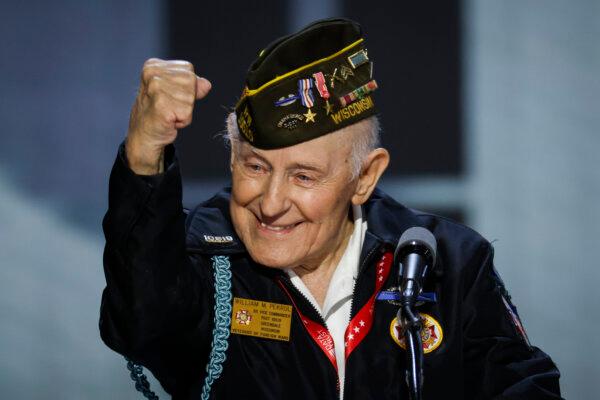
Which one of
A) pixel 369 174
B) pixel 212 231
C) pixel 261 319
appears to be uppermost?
pixel 369 174

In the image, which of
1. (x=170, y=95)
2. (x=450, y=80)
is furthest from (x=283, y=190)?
(x=450, y=80)

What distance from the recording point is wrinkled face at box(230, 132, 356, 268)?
7.05 feet

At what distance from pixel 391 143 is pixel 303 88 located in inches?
59.5

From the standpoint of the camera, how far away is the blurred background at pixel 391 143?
11.9ft

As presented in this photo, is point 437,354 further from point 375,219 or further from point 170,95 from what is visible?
point 170,95

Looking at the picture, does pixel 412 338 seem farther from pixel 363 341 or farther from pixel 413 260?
pixel 363 341

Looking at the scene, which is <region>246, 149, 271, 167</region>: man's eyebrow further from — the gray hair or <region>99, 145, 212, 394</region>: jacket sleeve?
<region>99, 145, 212, 394</region>: jacket sleeve

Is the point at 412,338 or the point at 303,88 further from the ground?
the point at 303,88

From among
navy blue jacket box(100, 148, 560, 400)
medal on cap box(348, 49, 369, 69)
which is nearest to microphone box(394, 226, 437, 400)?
navy blue jacket box(100, 148, 560, 400)

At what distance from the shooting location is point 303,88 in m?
2.17

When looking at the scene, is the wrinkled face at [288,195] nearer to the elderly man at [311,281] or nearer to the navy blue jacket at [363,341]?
the elderly man at [311,281]

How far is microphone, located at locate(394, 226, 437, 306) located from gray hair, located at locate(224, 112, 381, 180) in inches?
13.4

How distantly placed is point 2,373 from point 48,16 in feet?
4.58

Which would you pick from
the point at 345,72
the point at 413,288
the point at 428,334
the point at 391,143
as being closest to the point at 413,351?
the point at 413,288
